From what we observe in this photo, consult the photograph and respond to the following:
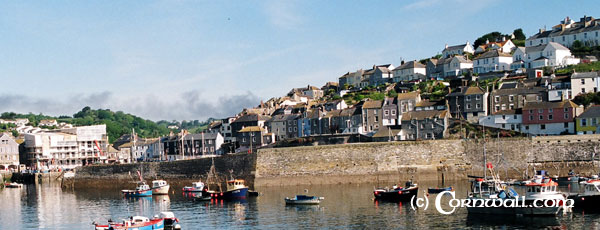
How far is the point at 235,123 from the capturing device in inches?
3593

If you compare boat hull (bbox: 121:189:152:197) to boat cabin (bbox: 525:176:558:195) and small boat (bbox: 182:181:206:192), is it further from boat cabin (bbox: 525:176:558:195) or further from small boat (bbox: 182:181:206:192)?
boat cabin (bbox: 525:176:558:195)

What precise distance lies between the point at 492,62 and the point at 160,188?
52.7m

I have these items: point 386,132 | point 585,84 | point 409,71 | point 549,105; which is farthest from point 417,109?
point 409,71

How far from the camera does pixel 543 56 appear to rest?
92312 mm

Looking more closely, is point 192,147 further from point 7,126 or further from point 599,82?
point 7,126

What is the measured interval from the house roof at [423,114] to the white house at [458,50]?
128ft

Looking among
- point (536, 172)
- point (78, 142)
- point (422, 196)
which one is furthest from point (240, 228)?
point (78, 142)

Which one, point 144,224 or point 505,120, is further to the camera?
point 505,120

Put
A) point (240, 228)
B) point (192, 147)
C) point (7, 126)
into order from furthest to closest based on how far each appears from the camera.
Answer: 1. point (7, 126)
2. point (192, 147)
3. point (240, 228)

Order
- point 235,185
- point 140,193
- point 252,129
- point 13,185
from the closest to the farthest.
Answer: point 235,185, point 140,193, point 13,185, point 252,129

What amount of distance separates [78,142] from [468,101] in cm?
5435

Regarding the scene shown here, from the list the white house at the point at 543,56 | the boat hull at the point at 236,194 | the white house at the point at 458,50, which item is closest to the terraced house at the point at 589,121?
the white house at the point at 543,56

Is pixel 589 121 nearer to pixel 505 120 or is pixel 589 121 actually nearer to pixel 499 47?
pixel 505 120

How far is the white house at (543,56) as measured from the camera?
90.5 metres
